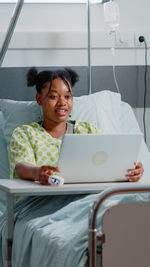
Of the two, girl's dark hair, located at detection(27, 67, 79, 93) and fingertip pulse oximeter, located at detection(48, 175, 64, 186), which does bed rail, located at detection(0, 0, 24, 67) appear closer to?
girl's dark hair, located at detection(27, 67, 79, 93)

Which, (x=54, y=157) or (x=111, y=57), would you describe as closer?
(x=54, y=157)

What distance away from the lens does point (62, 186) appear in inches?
68.7

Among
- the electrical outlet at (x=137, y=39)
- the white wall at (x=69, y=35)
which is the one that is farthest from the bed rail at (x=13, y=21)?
the electrical outlet at (x=137, y=39)

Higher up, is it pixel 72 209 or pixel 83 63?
pixel 83 63

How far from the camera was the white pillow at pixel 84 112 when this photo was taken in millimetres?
2736

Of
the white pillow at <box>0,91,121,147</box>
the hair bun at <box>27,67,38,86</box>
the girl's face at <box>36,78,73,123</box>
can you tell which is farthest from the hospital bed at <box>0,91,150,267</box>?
the girl's face at <box>36,78,73,123</box>

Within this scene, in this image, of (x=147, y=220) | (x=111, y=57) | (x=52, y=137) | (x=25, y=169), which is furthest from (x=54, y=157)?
(x=111, y=57)

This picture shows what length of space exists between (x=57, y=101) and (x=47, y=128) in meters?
0.15

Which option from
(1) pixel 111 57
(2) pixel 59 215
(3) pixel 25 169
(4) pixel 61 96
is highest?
(1) pixel 111 57

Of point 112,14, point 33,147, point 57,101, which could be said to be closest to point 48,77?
point 57,101

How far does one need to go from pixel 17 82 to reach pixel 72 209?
1.55 meters

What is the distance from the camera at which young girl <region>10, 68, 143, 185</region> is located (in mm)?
2316

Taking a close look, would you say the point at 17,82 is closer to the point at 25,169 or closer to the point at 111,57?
the point at 111,57

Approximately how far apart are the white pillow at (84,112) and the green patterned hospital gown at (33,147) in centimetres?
25
